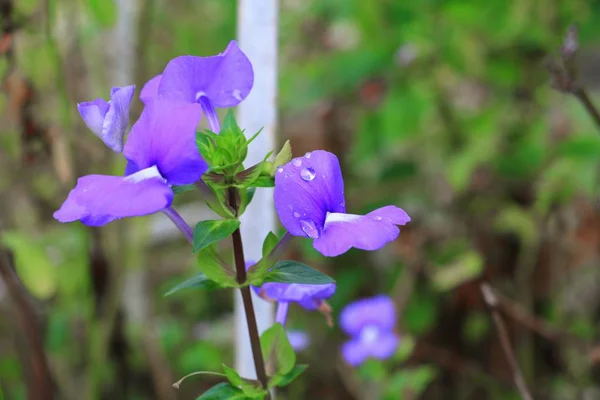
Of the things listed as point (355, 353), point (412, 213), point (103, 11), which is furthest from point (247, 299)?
point (412, 213)

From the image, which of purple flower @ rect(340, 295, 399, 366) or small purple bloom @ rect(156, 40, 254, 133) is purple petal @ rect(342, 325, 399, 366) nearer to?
purple flower @ rect(340, 295, 399, 366)

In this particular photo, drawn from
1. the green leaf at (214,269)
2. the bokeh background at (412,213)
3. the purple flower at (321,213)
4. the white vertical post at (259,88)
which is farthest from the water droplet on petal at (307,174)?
the bokeh background at (412,213)

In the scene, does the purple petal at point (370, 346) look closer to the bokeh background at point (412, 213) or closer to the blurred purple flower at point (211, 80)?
the bokeh background at point (412, 213)

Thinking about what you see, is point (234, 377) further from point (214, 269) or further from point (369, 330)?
point (369, 330)

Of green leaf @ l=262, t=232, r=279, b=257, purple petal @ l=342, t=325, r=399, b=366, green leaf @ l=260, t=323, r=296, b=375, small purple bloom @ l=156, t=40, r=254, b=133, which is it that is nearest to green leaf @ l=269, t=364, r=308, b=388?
green leaf @ l=260, t=323, r=296, b=375

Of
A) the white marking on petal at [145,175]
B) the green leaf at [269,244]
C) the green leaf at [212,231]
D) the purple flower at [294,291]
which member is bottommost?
the purple flower at [294,291]

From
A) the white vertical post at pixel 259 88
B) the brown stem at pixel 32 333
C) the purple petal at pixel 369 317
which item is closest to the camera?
the white vertical post at pixel 259 88

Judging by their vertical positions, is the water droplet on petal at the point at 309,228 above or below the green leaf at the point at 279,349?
above

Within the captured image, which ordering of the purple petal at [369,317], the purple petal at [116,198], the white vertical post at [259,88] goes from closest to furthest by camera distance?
the purple petal at [116,198], the white vertical post at [259,88], the purple petal at [369,317]
